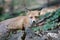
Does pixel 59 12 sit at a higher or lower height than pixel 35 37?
higher

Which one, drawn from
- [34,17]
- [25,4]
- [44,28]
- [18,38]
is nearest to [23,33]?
[18,38]

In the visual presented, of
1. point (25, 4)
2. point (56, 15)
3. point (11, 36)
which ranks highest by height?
point (56, 15)

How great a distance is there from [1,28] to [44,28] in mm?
1860

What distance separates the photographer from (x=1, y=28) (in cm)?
682

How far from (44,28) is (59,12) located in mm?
1105

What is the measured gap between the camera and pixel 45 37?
5664mm

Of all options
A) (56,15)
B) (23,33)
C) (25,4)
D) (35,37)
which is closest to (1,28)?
(23,33)

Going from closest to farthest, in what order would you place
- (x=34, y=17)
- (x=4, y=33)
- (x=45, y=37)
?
1. (x=45, y=37)
2. (x=4, y=33)
3. (x=34, y=17)

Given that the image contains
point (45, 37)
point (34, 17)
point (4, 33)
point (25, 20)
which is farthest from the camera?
point (34, 17)

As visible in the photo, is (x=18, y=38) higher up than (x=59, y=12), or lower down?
lower down

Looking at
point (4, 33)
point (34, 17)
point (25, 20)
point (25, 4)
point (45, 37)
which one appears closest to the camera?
point (45, 37)

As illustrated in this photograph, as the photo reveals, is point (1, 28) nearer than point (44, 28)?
No

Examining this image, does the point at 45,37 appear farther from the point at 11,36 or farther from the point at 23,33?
the point at 11,36

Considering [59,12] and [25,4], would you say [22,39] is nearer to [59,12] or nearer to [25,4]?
[59,12]
